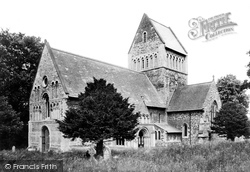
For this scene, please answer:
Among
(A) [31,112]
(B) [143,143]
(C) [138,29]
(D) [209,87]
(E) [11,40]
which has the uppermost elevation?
(C) [138,29]

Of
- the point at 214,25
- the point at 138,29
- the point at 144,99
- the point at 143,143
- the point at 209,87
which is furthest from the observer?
the point at 138,29

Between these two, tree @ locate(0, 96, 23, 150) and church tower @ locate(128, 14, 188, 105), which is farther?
church tower @ locate(128, 14, 188, 105)

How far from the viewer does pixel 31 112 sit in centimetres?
2911

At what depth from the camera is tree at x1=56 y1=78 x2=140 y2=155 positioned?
1795 centimetres

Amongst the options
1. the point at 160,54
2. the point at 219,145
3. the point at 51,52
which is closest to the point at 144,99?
the point at 160,54

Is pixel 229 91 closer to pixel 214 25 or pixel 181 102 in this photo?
pixel 181 102

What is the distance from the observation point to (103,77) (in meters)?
31.1

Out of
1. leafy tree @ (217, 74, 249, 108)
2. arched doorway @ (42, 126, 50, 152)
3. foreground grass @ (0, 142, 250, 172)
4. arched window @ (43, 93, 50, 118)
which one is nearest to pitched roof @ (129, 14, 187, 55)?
leafy tree @ (217, 74, 249, 108)

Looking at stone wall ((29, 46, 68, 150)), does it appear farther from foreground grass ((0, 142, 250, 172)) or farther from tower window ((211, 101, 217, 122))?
tower window ((211, 101, 217, 122))

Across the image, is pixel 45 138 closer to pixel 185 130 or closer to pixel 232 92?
pixel 185 130

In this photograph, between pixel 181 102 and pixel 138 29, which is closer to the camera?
pixel 181 102

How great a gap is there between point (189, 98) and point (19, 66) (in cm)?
2317

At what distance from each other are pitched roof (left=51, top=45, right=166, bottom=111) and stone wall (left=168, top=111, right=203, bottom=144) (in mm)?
2349

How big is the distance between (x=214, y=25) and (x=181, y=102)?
51.1ft
